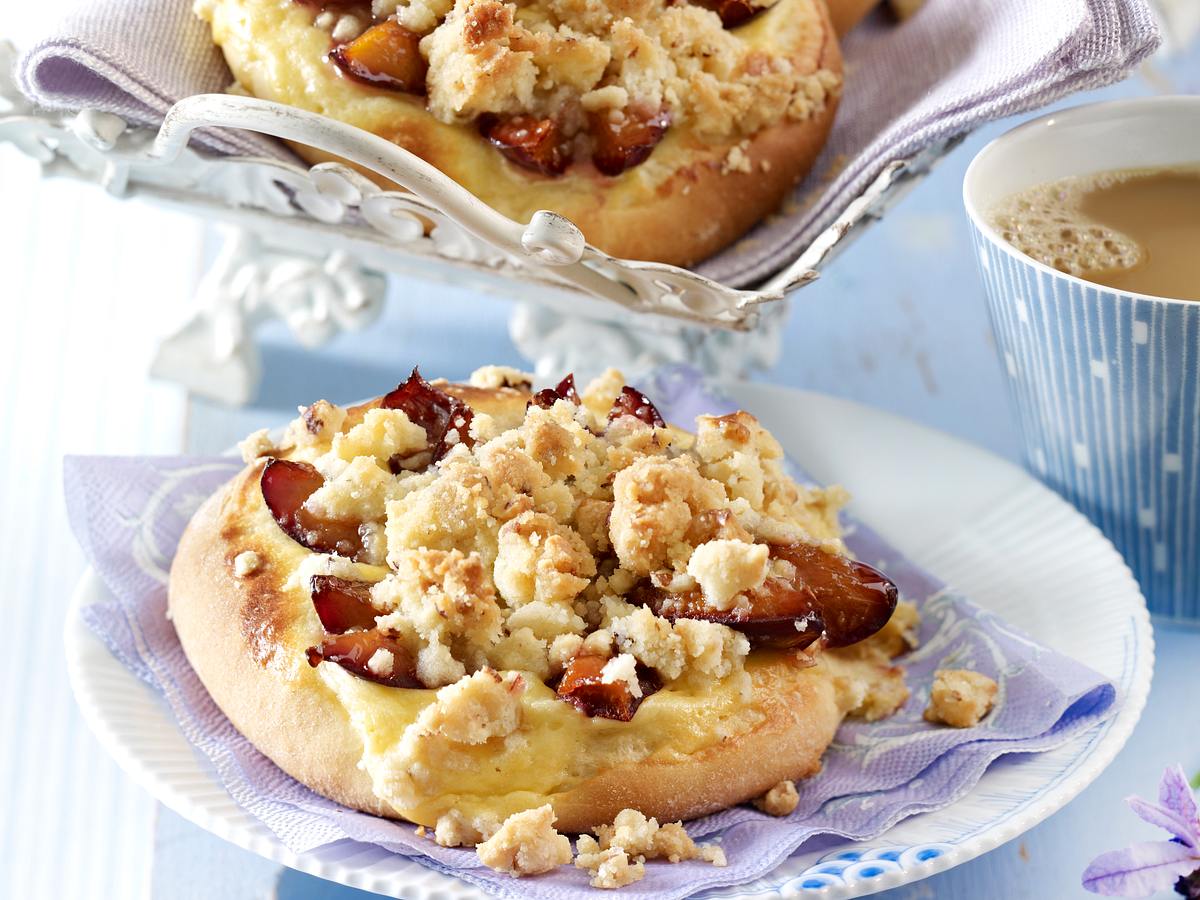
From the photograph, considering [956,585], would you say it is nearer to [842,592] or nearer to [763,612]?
[842,592]

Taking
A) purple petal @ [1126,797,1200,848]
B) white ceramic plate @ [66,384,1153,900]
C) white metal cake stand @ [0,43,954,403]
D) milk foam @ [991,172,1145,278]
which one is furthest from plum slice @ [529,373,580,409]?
purple petal @ [1126,797,1200,848]

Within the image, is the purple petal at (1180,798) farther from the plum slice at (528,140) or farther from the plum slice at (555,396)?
the plum slice at (528,140)

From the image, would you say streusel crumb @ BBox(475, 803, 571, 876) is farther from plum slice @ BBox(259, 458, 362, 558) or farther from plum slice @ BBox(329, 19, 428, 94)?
plum slice @ BBox(329, 19, 428, 94)

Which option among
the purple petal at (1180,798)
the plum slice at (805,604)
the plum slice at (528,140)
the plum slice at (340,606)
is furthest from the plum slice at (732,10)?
the purple petal at (1180,798)

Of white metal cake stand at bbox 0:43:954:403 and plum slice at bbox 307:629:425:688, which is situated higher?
white metal cake stand at bbox 0:43:954:403

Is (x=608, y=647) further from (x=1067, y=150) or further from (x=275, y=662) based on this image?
(x=1067, y=150)
